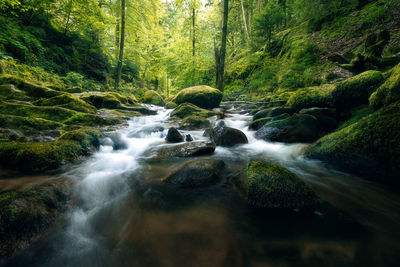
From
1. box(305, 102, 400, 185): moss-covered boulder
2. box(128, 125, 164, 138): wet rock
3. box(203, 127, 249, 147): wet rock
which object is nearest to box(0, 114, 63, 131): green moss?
box(128, 125, 164, 138): wet rock

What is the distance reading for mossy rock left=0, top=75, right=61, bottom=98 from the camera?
6.64 meters

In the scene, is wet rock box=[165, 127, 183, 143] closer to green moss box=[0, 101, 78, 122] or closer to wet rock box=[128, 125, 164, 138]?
wet rock box=[128, 125, 164, 138]

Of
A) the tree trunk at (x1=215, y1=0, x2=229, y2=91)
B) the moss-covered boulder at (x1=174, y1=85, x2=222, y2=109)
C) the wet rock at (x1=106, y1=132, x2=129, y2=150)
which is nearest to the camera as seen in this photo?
the wet rock at (x1=106, y1=132, x2=129, y2=150)

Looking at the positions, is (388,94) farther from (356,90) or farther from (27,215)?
(27,215)

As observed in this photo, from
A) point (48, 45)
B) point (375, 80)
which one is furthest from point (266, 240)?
point (48, 45)

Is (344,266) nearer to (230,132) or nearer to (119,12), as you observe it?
(230,132)

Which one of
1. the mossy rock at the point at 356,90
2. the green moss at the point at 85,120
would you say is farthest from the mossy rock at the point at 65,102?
→ the mossy rock at the point at 356,90

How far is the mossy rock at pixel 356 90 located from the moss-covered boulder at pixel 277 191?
3.62 m

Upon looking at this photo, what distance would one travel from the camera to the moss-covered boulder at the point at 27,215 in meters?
1.40

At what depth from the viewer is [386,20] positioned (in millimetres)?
7613

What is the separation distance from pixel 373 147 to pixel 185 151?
3.36 m

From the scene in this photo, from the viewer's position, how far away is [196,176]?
2682 mm

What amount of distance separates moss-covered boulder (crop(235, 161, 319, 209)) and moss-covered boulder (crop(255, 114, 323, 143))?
2713mm

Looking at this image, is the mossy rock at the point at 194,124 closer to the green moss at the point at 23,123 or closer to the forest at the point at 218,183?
the forest at the point at 218,183
